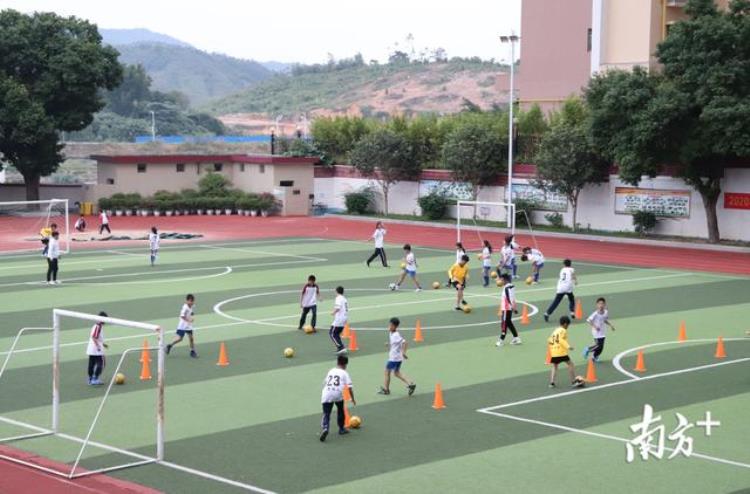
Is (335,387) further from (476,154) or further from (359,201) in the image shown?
(359,201)

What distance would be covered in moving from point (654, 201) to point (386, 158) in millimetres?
19732

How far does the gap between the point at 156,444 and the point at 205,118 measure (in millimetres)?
160450

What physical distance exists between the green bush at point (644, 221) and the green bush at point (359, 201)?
21.9 m

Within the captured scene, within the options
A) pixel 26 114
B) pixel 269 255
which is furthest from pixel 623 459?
pixel 26 114

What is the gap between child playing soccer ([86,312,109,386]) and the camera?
23141 mm

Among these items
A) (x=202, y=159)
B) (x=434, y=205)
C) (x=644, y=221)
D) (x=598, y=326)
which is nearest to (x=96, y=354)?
(x=598, y=326)

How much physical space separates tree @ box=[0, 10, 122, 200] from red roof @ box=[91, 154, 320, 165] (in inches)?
127

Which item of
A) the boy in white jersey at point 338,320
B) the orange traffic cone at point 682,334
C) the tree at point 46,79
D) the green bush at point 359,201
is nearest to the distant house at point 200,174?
the green bush at point 359,201

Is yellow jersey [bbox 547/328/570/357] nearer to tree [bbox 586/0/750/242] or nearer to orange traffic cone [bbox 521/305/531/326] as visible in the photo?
orange traffic cone [bbox 521/305/531/326]

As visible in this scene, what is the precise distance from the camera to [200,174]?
78.4m

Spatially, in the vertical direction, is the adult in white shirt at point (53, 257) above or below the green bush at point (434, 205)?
below

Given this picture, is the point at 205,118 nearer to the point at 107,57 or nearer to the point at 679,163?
the point at 107,57

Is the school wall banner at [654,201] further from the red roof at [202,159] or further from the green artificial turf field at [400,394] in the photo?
the red roof at [202,159]

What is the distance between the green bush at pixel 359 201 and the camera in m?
74.1
